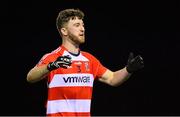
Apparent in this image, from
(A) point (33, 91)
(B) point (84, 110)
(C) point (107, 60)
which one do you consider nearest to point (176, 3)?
(C) point (107, 60)

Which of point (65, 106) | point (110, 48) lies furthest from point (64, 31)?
point (110, 48)

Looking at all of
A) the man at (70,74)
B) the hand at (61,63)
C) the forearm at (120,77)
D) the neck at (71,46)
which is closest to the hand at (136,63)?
the man at (70,74)

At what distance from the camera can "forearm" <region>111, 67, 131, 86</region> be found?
164 inches

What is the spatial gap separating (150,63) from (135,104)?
0.52 metres

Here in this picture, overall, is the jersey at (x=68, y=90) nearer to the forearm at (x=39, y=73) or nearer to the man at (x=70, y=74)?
the man at (x=70, y=74)

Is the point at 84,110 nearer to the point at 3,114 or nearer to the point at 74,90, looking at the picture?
the point at 74,90

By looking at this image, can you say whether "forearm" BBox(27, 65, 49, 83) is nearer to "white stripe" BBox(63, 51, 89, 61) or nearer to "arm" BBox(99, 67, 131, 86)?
"white stripe" BBox(63, 51, 89, 61)

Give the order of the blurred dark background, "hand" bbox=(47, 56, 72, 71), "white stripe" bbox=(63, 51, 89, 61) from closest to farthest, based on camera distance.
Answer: "hand" bbox=(47, 56, 72, 71) < "white stripe" bbox=(63, 51, 89, 61) < the blurred dark background

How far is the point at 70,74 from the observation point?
13.2ft

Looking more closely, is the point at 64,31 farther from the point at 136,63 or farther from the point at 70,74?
the point at 136,63

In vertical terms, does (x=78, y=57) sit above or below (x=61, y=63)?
above

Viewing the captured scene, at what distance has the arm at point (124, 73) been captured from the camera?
3.99m

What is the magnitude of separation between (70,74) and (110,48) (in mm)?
2387

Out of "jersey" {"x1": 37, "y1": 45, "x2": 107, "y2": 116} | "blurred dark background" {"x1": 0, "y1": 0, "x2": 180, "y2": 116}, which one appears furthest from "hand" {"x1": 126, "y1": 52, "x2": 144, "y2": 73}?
"blurred dark background" {"x1": 0, "y1": 0, "x2": 180, "y2": 116}
